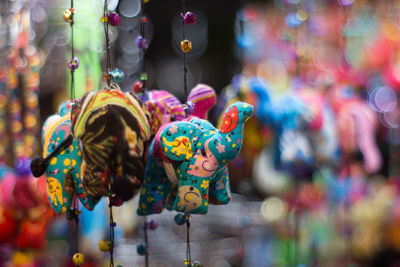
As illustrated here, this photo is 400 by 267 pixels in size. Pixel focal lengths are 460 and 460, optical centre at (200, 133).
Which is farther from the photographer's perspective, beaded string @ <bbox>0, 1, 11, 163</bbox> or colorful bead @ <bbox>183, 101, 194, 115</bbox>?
beaded string @ <bbox>0, 1, 11, 163</bbox>

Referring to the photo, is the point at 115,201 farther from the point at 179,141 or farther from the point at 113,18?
the point at 113,18

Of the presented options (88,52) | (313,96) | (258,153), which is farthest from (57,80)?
(313,96)

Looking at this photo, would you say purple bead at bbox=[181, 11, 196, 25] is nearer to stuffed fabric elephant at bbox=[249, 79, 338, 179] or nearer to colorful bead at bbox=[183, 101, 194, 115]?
colorful bead at bbox=[183, 101, 194, 115]

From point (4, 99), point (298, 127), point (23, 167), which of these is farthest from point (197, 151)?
point (4, 99)

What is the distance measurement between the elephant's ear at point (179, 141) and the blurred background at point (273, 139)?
0.81 ft

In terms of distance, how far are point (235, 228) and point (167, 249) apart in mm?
301

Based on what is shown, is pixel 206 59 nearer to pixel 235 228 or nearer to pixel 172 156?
pixel 235 228

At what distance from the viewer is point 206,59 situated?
308cm

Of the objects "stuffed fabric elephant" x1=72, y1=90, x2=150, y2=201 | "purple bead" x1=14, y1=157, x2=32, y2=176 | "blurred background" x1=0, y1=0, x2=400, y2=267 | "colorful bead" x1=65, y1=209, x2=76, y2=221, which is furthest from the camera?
"blurred background" x1=0, y1=0, x2=400, y2=267

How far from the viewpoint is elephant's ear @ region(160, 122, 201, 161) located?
0.65m

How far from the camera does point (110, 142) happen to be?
60 cm

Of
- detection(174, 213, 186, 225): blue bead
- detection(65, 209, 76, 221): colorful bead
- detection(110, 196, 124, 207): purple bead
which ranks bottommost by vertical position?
detection(174, 213, 186, 225): blue bead

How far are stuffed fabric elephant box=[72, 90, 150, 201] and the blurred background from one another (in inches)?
10.6

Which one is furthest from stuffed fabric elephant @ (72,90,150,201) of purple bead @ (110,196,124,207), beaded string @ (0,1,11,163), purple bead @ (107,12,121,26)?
beaded string @ (0,1,11,163)
